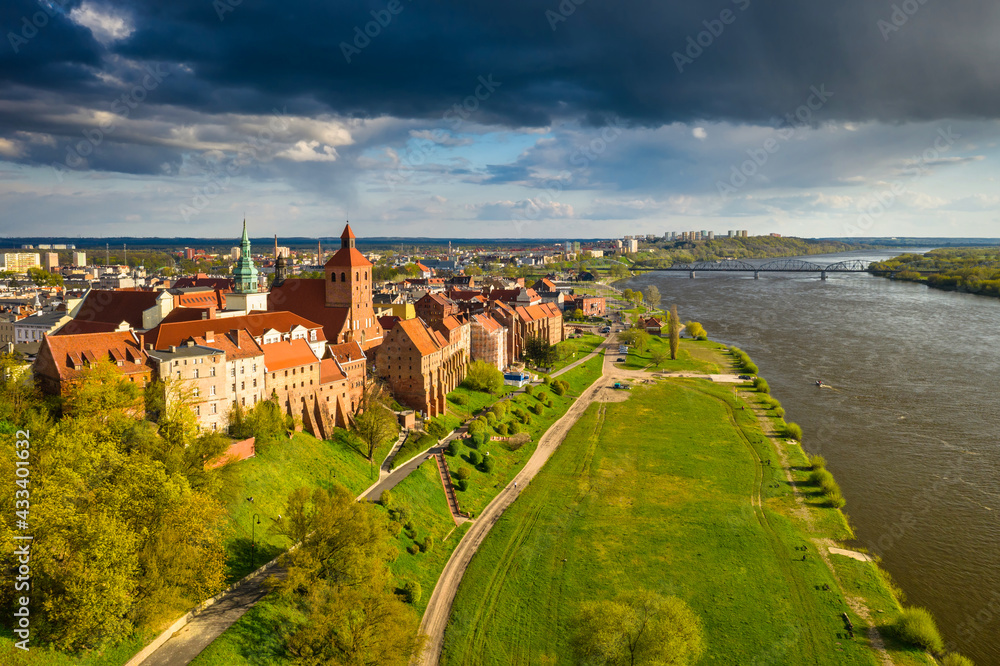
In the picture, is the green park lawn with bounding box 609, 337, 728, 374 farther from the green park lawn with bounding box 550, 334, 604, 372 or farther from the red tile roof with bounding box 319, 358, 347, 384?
the red tile roof with bounding box 319, 358, 347, 384

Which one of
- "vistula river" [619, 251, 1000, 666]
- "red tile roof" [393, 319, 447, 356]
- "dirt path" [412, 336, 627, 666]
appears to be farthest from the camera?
"red tile roof" [393, 319, 447, 356]

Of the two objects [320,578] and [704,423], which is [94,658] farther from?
[704,423]

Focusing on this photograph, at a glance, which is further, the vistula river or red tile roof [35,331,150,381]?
red tile roof [35,331,150,381]

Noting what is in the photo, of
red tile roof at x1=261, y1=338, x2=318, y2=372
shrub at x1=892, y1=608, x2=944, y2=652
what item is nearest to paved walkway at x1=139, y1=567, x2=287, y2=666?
red tile roof at x1=261, y1=338, x2=318, y2=372

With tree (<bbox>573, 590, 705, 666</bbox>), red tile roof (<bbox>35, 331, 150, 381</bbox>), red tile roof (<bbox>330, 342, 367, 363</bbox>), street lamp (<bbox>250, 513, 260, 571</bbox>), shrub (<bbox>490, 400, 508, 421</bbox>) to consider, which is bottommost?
tree (<bbox>573, 590, 705, 666</bbox>)

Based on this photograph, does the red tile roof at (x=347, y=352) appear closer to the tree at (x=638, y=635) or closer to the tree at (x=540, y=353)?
the tree at (x=638, y=635)

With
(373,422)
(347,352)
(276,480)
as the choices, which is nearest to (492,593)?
(276,480)

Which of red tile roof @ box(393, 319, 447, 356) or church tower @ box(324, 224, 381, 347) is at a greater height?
church tower @ box(324, 224, 381, 347)
